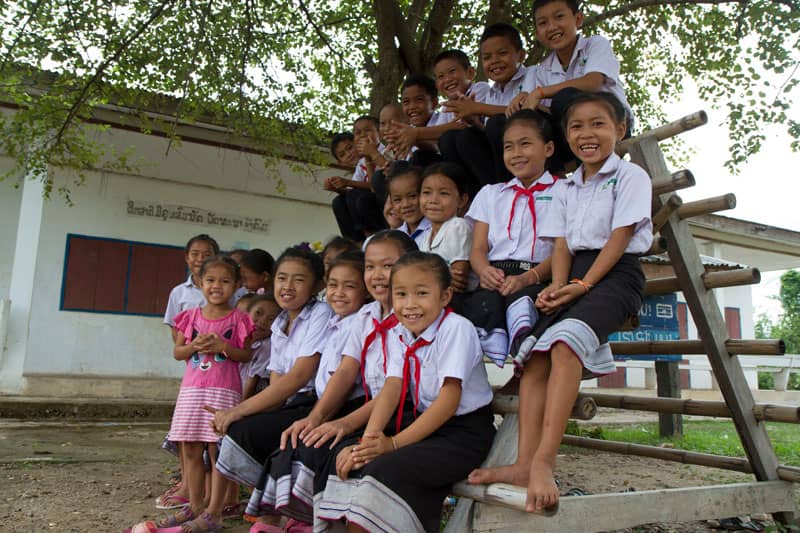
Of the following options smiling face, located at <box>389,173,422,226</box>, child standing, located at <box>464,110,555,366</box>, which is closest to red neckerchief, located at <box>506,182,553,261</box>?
child standing, located at <box>464,110,555,366</box>

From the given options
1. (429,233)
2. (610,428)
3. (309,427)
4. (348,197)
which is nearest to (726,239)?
(610,428)

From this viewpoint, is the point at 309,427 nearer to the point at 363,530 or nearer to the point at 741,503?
the point at 363,530

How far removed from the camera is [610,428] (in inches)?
317

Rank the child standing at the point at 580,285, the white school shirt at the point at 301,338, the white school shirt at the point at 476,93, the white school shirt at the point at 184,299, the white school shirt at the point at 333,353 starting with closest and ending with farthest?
the child standing at the point at 580,285, the white school shirt at the point at 333,353, the white school shirt at the point at 301,338, the white school shirt at the point at 476,93, the white school shirt at the point at 184,299

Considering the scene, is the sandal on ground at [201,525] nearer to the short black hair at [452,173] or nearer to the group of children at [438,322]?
the group of children at [438,322]

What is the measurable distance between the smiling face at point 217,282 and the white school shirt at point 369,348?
950 millimetres

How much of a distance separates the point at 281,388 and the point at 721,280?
2.03m

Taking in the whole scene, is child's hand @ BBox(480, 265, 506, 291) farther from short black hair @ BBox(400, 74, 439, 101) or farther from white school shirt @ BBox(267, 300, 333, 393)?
short black hair @ BBox(400, 74, 439, 101)

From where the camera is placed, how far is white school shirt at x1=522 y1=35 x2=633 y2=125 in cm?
328

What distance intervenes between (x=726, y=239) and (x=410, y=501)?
12.6m

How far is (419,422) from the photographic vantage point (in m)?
2.32

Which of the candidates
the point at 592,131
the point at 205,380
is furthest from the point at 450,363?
the point at 205,380

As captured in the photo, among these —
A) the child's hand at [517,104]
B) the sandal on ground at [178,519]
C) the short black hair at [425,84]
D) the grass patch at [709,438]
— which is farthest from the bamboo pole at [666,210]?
the grass patch at [709,438]

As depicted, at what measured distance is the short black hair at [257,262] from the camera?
441cm
